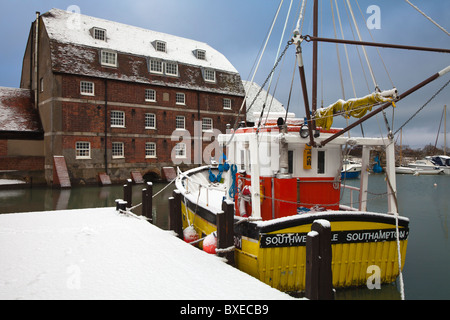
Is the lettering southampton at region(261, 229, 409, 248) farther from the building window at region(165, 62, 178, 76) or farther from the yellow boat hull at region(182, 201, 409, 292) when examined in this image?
the building window at region(165, 62, 178, 76)

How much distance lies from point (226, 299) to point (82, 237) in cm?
581

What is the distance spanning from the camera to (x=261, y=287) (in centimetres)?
630

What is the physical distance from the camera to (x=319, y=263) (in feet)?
18.4

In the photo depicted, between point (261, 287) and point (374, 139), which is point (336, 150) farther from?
point (261, 287)

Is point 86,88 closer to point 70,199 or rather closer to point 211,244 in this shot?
point 70,199

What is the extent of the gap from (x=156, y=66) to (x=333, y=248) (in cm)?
3144

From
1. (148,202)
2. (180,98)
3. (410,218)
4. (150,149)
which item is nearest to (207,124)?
(180,98)

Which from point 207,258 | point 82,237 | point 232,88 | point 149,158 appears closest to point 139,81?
point 149,158

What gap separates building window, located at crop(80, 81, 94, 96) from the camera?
31042mm

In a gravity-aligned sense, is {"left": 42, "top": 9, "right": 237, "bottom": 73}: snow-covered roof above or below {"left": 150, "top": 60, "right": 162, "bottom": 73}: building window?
above

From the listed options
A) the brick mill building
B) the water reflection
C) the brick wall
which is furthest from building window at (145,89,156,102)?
the brick wall

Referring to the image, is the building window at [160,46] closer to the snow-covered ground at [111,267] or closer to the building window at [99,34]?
the building window at [99,34]

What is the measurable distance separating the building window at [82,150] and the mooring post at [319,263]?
94.1ft

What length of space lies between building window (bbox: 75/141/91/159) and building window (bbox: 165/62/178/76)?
11.3 m
